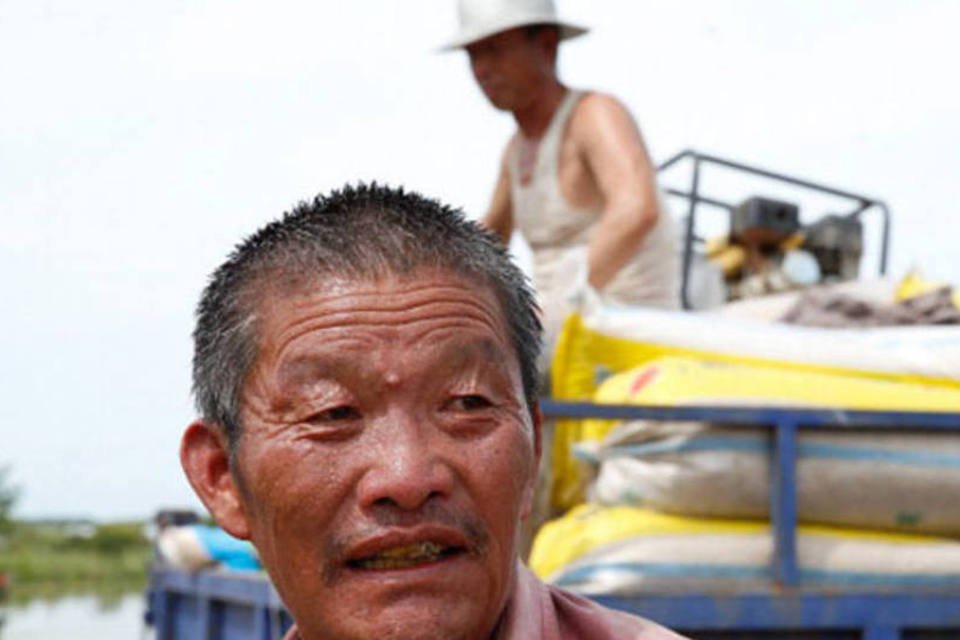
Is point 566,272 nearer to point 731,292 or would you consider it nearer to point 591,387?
point 591,387

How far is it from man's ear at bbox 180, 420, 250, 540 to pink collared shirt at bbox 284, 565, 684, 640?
10.7 inches

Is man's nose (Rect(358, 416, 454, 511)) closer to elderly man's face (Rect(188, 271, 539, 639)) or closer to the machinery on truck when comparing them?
→ elderly man's face (Rect(188, 271, 539, 639))

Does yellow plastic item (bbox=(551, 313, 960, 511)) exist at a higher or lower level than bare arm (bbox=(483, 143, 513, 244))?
lower

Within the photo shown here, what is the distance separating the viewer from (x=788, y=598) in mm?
2510

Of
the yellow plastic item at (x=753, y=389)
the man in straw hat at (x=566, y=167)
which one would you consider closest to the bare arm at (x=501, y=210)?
the man in straw hat at (x=566, y=167)

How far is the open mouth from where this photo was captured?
1148mm

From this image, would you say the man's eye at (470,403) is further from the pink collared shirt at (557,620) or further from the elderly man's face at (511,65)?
the elderly man's face at (511,65)

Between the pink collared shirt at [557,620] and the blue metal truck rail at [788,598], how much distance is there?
3.84 feet

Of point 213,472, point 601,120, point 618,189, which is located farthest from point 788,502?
point 213,472

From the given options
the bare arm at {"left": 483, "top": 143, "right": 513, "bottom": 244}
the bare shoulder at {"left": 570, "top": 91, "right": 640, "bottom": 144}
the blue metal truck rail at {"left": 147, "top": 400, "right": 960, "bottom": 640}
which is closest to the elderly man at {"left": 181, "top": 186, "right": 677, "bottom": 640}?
the blue metal truck rail at {"left": 147, "top": 400, "right": 960, "bottom": 640}

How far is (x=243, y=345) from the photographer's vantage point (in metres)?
1.28

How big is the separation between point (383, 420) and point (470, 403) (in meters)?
0.08

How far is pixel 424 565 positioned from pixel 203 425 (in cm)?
32

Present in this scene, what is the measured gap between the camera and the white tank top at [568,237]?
3.21 meters
